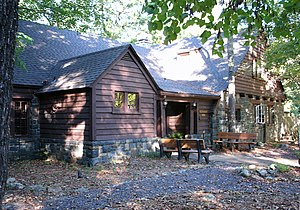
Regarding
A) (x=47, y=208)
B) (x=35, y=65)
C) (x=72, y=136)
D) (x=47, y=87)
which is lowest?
(x=47, y=208)

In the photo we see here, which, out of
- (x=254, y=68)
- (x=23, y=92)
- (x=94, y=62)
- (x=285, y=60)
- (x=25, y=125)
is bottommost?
(x=25, y=125)

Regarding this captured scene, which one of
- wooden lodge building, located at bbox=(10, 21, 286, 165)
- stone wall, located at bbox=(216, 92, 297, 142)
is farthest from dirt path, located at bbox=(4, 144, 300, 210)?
stone wall, located at bbox=(216, 92, 297, 142)

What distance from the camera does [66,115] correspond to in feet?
37.6

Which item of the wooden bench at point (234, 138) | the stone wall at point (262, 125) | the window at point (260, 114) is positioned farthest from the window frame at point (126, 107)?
the window at point (260, 114)

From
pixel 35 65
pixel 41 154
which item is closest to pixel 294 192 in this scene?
pixel 41 154

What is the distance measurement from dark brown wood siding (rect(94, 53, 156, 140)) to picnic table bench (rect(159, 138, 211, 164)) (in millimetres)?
1039

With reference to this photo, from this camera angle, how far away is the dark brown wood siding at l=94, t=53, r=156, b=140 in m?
10.7

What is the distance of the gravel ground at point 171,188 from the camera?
576cm

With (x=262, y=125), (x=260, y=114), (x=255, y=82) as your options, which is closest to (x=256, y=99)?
(x=260, y=114)

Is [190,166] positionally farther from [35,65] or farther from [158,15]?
[35,65]

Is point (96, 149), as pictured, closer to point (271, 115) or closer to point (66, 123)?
point (66, 123)

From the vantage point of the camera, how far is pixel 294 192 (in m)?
6.60

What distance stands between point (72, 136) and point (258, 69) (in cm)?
1338

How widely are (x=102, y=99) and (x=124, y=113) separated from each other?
112 cm
